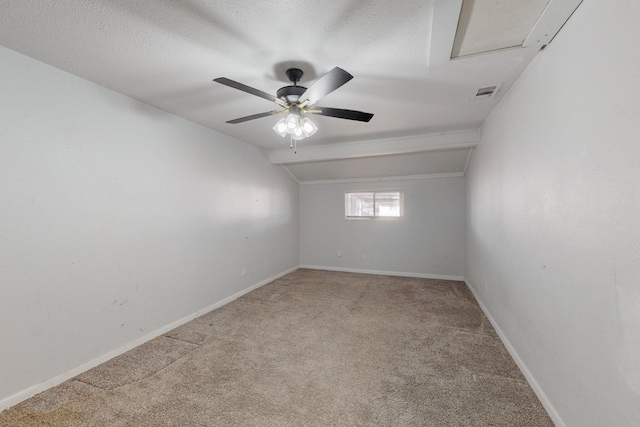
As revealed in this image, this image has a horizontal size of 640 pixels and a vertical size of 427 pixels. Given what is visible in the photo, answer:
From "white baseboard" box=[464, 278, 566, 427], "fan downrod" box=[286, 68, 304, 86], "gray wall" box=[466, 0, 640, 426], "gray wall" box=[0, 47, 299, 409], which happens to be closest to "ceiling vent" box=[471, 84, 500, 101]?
"gray wall" box=[466, 0, 640, 426]

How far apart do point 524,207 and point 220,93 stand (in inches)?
104

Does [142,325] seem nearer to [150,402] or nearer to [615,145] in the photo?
[150,402]

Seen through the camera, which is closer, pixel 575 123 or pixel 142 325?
pixel 575 123

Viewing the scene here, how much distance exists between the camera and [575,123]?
127 centimetres

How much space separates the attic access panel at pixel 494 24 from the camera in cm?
124

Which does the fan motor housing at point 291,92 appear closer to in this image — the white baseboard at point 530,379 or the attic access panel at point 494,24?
the attic access panel at point 494,24

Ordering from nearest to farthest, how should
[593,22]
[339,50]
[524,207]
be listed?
1. [593,22]
2. [339,50]
3. [524,207]

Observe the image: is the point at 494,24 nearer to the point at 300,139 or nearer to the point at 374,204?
the point at 300,139

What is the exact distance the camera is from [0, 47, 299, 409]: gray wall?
5.48 ft

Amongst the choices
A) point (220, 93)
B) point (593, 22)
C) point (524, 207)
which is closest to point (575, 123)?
point (593, 22)

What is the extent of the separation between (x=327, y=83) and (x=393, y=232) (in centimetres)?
383

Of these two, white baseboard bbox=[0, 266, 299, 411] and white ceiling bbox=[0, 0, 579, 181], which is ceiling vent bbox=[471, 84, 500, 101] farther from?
white baseboard bbox=[0, 266, 299, 411]

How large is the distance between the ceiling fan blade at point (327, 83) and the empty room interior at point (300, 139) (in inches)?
0.5

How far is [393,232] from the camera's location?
16.0ft
